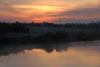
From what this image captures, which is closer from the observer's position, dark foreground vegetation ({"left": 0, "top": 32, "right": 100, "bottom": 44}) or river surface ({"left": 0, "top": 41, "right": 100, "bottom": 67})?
river surface ({"left": 0, "top": 41, "right": 100, "bottom": 67})

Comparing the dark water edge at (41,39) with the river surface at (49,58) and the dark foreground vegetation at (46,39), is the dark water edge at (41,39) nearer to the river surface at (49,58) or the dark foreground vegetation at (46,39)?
the dark foreground vegetation at (46,39)

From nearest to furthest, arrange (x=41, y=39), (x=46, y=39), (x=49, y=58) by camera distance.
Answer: (x=49, y=58), (x=41, y=39), (x=46, y=39)

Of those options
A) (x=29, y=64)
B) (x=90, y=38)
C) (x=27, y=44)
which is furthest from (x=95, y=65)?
(x=90, y=38)

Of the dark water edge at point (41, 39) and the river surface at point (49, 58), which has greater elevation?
the dark water edge at point (41, 39)

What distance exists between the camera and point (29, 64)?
9.27m

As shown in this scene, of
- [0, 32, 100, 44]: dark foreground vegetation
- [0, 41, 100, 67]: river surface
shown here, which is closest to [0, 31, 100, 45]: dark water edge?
[0, 32, 100, 44]: dark foreground vegetation

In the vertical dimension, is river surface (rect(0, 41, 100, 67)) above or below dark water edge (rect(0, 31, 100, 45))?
below

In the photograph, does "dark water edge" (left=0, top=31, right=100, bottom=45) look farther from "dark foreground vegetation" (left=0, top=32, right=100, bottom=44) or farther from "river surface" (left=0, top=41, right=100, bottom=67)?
"river surface" (left=0, top=41, right=100, bottom=67)

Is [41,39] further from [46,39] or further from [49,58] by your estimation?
[49,58]

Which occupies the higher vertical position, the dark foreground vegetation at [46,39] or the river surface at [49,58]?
the dark foreground vegetation at [46,39]

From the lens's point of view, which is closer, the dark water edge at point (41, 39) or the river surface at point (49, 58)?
the river surface at point (49, 58)

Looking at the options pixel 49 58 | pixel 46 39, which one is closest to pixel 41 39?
pixel 46 39

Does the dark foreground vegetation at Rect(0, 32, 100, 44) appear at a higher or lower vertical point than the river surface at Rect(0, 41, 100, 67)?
higher

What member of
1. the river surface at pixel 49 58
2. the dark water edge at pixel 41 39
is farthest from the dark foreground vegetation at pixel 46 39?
the river surface at pixel 49 58
